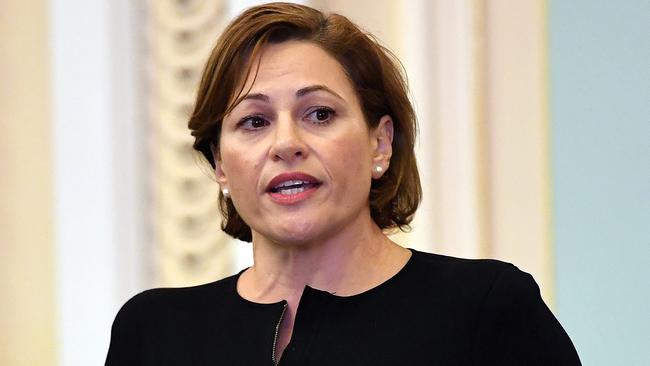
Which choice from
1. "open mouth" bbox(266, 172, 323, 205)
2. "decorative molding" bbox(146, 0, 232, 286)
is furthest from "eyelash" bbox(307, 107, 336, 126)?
"decorative molding" bbox(146, 0, 232, 286)

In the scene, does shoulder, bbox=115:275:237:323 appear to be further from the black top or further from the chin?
the chin

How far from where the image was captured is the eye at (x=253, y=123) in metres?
1.66

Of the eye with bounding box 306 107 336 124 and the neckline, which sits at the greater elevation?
the eye with bounding box 306 107 336 124

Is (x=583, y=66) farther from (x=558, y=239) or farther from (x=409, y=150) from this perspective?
(x=409, y=150)

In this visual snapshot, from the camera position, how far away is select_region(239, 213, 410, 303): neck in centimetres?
169

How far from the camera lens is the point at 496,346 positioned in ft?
5.17

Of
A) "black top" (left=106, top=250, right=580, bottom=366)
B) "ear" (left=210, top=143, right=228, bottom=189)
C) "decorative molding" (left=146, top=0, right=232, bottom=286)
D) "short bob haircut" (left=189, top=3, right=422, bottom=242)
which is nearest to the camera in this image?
"black top" (left=106, top=250, right=580, bottom=366)

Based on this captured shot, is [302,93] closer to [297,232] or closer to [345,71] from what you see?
[345,71]

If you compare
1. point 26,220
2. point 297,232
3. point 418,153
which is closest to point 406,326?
point 297,232

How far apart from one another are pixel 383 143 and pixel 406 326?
31 centimetres

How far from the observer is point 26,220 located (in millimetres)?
2496

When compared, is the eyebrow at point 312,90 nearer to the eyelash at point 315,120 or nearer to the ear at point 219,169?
the eyelash at point 315,120

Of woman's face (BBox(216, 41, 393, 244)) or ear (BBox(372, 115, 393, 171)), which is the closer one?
woman's face (BBox(216, 41, 393, 244))

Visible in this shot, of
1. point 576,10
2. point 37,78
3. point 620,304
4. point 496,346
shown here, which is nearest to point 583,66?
point 576,10
